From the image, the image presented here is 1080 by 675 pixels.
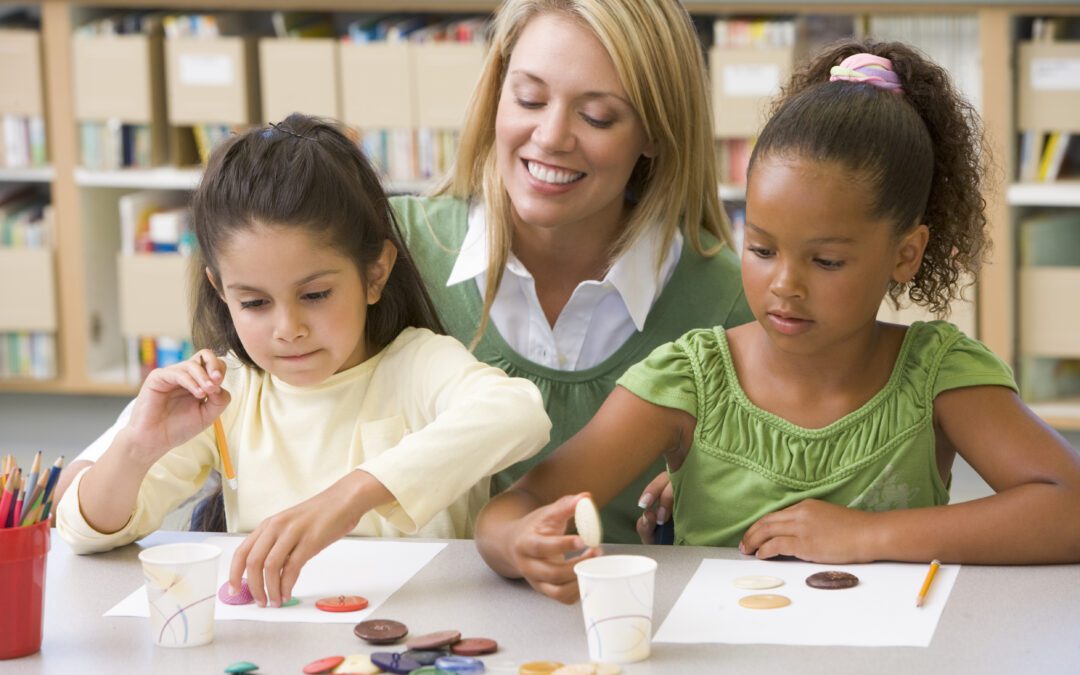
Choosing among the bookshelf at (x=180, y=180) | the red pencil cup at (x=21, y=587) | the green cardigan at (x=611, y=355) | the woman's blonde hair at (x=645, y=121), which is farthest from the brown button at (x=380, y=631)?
the bookshelf at (x=180, y=180)

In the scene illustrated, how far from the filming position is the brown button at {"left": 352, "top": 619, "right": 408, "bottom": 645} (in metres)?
1.20

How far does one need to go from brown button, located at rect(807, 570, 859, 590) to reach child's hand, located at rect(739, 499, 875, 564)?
0.15ft

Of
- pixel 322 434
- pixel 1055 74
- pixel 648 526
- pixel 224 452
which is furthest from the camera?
pixel 1055 74

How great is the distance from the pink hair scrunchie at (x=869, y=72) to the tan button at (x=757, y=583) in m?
0.51

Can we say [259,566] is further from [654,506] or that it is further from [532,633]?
[654,506]

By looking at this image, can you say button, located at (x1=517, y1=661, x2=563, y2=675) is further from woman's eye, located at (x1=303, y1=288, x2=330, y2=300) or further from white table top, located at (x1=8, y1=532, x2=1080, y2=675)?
woman's eye, located at (x1=303, y1=288, x2=330, y2=300)

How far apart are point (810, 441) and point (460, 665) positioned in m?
0.50

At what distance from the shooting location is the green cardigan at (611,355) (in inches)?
72.3

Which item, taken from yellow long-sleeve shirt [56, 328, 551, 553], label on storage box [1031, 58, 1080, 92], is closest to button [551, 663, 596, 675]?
yellow long-sleeve shirt [56, 328, 551, 553]

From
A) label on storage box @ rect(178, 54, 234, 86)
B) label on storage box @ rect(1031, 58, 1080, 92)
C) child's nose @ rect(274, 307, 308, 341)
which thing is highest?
label on storage box @ rect(178, 54, 234, 86)

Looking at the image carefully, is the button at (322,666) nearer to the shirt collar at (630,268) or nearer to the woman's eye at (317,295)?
the woman's eye at (317,295)

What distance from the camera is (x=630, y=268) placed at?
1.86 meters

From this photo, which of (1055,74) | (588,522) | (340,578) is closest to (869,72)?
(588,522)

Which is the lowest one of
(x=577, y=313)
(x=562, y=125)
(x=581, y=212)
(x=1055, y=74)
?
(x=577, y=313)
